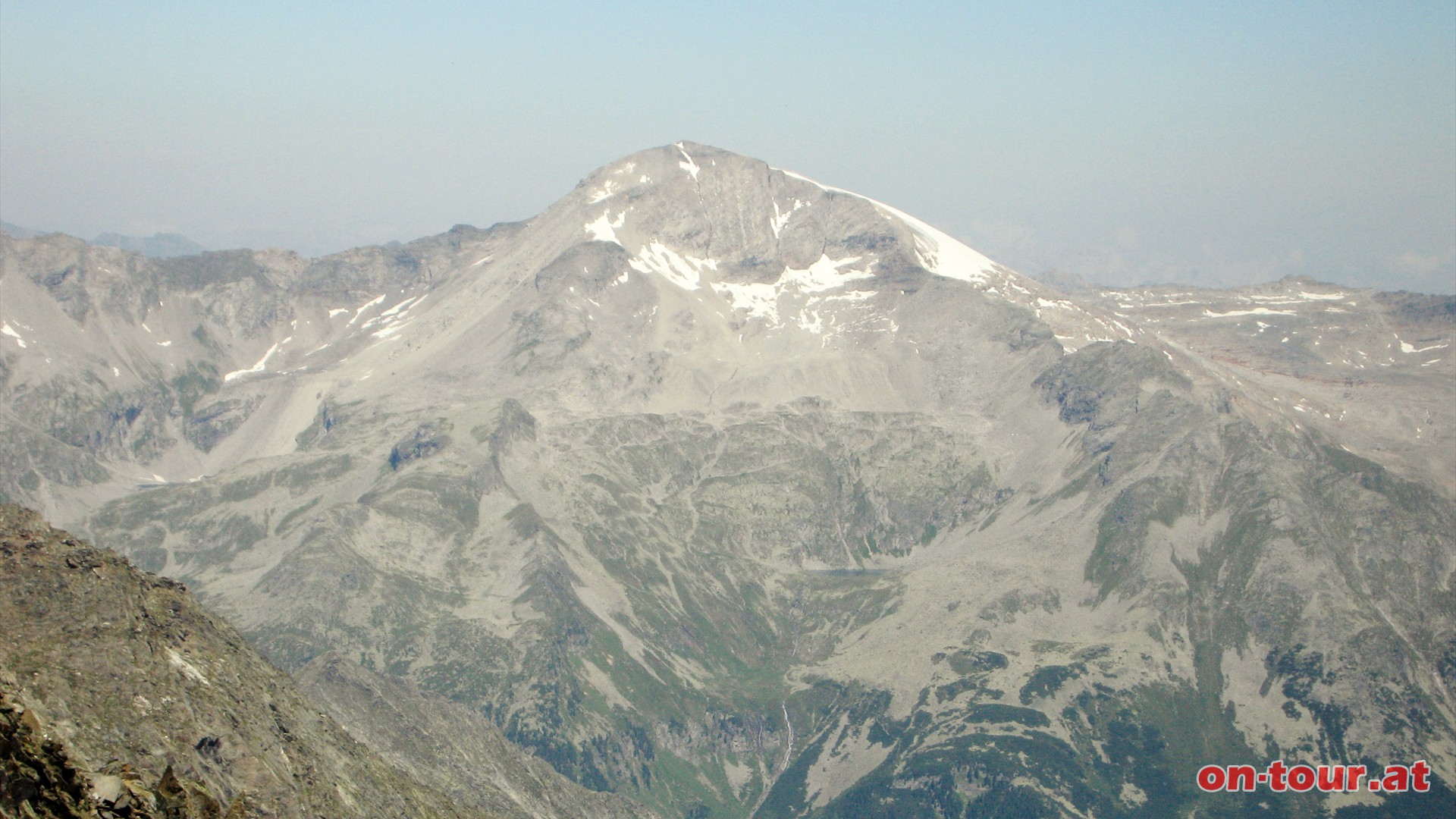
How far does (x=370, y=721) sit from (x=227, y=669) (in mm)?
87055

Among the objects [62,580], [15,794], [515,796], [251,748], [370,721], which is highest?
[15,794]

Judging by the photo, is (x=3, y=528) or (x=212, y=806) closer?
(x=212, y=806)

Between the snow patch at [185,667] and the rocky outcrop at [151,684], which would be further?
the snow patch at [185,667]

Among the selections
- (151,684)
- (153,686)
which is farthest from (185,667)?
(151,684)

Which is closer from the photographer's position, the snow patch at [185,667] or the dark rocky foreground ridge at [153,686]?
the dark rocky foreground ridge at [153,686]

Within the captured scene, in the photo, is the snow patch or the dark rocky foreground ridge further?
Result: the snow patch

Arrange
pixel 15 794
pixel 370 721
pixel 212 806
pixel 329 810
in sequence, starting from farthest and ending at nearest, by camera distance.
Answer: pixel 370 721 < pixel 329 810 < pixel 212 806 < pixel 15 794

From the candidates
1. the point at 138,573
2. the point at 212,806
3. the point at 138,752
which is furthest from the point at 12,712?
the point at 138,573

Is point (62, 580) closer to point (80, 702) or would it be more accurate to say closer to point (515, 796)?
point (80, 702)

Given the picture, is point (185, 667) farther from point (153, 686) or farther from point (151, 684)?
point (151, 684)

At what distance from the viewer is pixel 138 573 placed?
112875 millimetres

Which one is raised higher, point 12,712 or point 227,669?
point 12,712

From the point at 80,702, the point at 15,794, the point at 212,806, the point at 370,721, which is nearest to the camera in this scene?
the point at 15,794

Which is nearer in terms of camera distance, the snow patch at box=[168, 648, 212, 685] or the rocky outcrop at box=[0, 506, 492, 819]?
the rocky outcrop at box=[0, 506, 492, 819]
